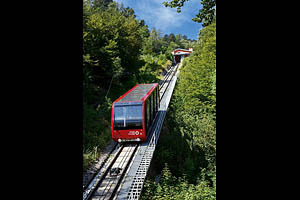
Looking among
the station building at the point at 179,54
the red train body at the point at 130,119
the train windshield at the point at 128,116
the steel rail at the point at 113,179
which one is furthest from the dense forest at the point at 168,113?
the station building at the point at 179,54

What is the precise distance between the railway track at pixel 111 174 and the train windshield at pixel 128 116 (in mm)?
1702

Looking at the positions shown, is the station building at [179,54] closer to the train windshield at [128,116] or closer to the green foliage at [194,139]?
the green foliage at [194,139]

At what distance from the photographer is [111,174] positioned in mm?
10555

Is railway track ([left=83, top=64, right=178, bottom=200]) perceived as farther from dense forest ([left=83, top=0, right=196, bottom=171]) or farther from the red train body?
dense forest ([left=83, top=0, right=196, bottom=171])

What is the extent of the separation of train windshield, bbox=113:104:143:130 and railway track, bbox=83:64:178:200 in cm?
170

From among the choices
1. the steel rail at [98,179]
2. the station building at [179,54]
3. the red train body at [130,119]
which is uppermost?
the station building at [179,54]

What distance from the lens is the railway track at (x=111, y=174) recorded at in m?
9.10

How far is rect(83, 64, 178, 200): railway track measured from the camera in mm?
9097
